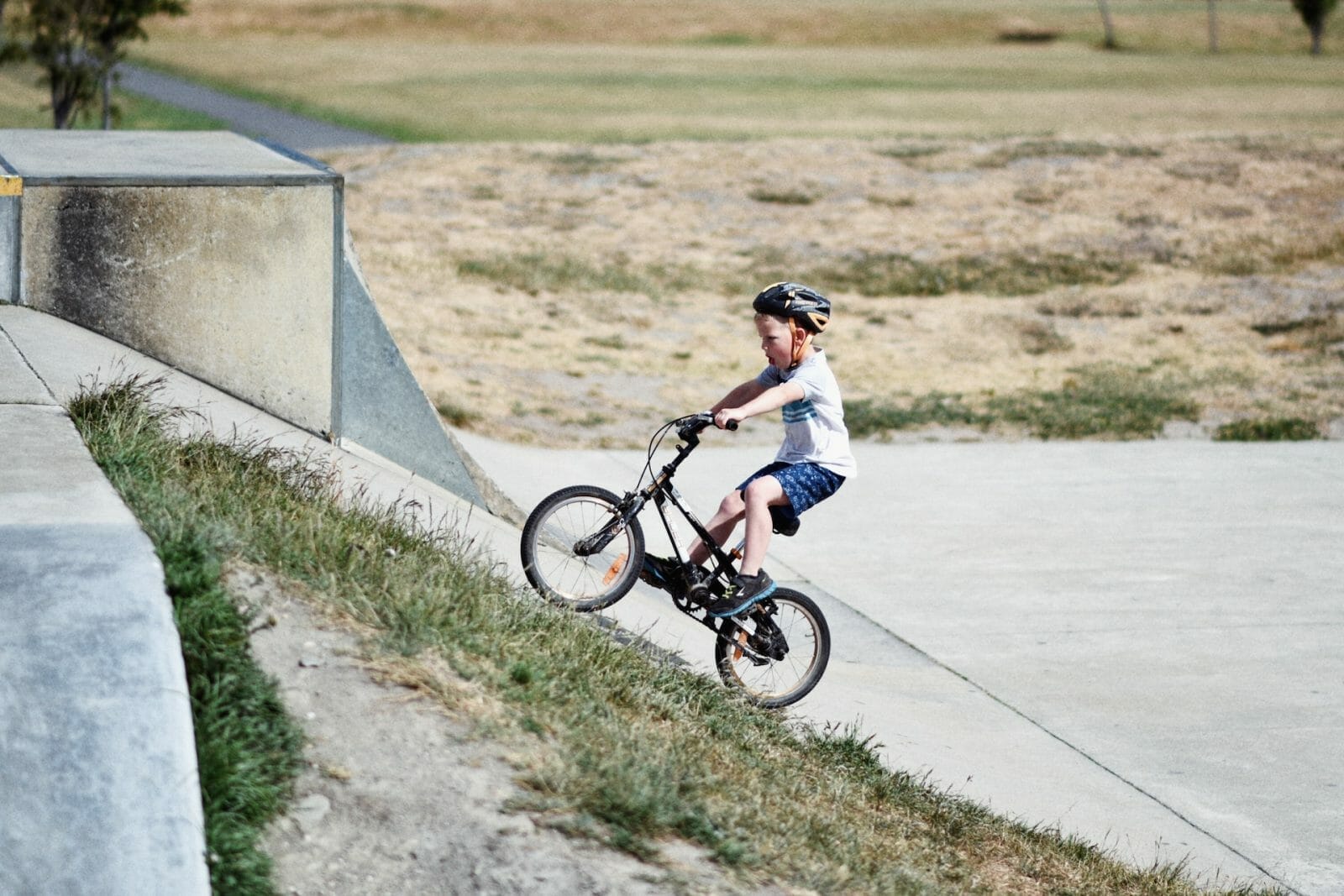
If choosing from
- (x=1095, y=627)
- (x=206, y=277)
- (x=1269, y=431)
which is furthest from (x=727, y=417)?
(x=1269, y=431)

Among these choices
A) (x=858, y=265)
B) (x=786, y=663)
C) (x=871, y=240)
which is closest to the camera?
(x=786, y=663)

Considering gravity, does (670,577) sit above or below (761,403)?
below

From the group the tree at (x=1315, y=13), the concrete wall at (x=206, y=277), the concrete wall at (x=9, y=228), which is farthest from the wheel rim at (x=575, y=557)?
the tree at (x=1315, y=13)

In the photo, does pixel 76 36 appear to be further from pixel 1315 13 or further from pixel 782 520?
pixel 1315 13

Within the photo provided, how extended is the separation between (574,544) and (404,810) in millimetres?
2712

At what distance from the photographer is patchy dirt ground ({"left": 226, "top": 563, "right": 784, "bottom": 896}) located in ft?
13.4

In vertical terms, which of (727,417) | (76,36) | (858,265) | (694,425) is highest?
(76,36)

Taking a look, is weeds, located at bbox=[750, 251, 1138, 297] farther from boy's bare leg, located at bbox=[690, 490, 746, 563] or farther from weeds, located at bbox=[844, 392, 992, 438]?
boy's bare leg, located at bbox=[690, 490, 746, 563]

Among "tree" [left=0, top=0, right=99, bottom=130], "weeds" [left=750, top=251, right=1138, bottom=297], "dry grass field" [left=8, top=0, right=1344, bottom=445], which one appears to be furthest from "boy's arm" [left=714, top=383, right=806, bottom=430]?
"tree" [left=0, top=0, right=99, bottom=130]

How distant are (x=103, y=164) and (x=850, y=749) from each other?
574 centimetres

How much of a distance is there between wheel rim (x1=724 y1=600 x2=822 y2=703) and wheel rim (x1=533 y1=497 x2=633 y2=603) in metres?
0.68

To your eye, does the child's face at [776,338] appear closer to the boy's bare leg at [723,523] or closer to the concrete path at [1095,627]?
the boy's bare leg at [723,523]

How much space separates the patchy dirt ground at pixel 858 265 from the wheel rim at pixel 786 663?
6.84 meters

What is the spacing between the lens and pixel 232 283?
28.3 feet
